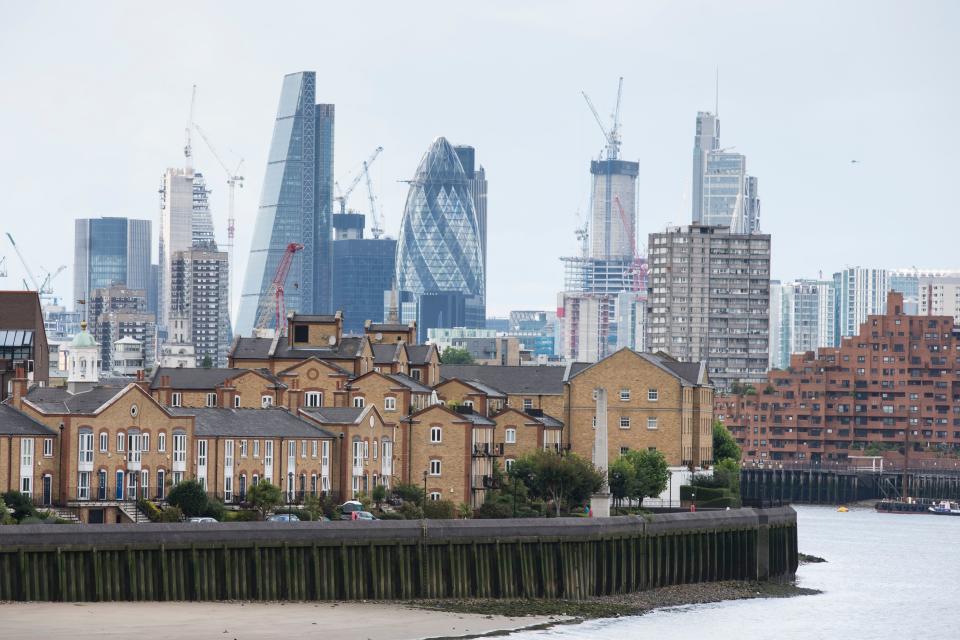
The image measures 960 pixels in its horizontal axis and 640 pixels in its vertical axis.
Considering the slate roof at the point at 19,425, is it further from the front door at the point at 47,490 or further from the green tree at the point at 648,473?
the green tree at the point at 648,473

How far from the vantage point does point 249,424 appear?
472ft

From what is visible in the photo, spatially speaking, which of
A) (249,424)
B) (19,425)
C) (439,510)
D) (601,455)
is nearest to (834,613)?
(601,455)

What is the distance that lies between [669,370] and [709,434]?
30.9ft

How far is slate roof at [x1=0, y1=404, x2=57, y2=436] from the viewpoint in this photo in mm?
127625

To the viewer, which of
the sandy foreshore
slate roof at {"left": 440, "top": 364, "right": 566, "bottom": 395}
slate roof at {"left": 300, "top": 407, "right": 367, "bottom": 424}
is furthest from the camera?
slate roof at {"left": 440, "top": 364, "right": 566, "bottom": 395}

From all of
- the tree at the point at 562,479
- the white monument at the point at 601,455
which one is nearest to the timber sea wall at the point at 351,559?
the white monument at the point at 601,455

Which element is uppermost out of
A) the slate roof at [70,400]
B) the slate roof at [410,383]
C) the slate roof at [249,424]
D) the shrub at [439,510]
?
the slate roof at [410,383]

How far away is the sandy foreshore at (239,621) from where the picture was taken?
88.4 meters

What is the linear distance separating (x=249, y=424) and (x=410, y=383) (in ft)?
73.4

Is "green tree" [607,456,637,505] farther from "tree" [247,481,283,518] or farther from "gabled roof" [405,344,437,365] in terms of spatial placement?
"tree" [247,481,283,518]

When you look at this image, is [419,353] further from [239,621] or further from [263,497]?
[239,621]

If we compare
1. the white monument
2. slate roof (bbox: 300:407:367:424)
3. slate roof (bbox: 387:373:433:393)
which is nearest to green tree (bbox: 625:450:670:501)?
slate roof (bbox: 387:373:433:393)

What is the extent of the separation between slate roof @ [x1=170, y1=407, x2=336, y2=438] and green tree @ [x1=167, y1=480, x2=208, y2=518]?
7.92 metres

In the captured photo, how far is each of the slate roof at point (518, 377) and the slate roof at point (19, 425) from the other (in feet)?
183
